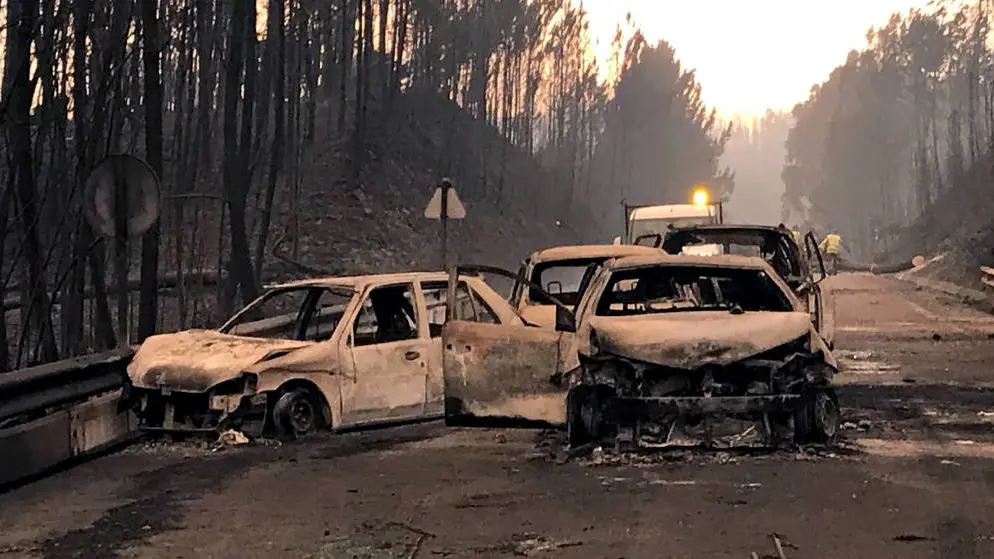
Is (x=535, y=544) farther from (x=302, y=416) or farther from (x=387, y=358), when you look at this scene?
(x=387, y=358)

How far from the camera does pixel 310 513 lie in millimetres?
7465

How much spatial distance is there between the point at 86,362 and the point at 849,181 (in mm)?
109784

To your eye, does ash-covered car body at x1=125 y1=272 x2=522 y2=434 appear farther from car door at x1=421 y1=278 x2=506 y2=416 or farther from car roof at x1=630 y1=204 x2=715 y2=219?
car roof at x1=630 y1=204 x2=715 y2=219

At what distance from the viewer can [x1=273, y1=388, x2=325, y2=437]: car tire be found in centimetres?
1022

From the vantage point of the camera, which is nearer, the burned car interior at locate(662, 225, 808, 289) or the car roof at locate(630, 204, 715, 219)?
the burned car interior at locate(662, 225, 808, 289)

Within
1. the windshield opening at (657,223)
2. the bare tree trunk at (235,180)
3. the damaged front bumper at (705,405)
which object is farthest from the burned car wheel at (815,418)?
the windshield opening at (657,223)

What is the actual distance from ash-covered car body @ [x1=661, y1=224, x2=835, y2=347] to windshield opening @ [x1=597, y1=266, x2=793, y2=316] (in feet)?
9.68

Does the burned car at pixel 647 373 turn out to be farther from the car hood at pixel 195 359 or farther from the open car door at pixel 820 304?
the open car door at pixel 820 304

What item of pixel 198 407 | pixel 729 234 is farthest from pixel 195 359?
pixel 729 234

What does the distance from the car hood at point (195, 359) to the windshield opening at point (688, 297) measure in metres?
2.73

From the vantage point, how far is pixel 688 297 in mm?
12070

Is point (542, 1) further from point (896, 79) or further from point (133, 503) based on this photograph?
point (133, 503)

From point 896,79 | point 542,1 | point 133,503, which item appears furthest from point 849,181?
point 133,503

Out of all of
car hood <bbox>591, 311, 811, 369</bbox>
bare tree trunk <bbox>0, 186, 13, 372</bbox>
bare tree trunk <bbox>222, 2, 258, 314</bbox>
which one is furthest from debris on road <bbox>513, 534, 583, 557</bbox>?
bare tree trunk <bbox>222, 2, 258, 314</bbox>
